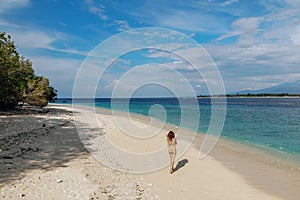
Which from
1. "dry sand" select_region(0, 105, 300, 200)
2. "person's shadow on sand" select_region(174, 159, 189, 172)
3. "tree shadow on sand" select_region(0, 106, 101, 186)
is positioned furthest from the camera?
"person's shadow on sand" select_region(174, 159, 189, 172)

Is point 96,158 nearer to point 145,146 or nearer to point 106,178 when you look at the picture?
point 106,178

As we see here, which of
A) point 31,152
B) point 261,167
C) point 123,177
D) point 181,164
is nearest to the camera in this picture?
point 123,177

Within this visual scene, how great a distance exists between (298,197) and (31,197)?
8.58 metres

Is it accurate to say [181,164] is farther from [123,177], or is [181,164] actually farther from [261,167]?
[261,167]

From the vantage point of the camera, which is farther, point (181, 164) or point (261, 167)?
point (261, 167)

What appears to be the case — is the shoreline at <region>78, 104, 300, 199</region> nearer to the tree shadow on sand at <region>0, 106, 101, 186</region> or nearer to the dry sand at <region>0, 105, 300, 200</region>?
the dry sand at <region>0, 105, 300, 200</region>

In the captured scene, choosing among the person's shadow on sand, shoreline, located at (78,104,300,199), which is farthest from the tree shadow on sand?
shoreline, located at (78,104,300,199)

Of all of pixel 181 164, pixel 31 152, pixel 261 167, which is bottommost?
pixel 261 167

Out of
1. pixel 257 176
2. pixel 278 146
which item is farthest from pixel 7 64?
pixel 278 146

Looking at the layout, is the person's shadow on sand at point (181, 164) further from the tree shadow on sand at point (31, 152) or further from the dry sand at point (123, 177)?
the tree shadow on sand at point (31, 152)

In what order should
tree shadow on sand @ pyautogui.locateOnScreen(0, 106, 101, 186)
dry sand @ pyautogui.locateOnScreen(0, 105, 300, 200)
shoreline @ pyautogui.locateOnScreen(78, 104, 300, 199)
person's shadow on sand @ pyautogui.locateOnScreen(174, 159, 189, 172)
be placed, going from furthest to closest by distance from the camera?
person's shadow on sand @ pyautogui.locateOnScreen(174, 159, 189, 172) → shoreline @ pyautogui.locateOnScreen(78, 104, 300, 199) → tree shadow on sand @ pyautogui.locateOnScreen(0, 106, 101, 186) → dry sand @ pyautogui.locateOnScreen(0, 105, 300, 200)

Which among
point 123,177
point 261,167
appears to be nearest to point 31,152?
point 123,177

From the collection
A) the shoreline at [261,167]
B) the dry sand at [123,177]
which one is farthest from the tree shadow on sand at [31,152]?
the shoreline at [261,167]

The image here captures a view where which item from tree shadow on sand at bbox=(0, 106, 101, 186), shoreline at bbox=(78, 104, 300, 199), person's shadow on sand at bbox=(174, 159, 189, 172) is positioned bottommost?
shoreline at bbox=(78, 104, 300, 199)
